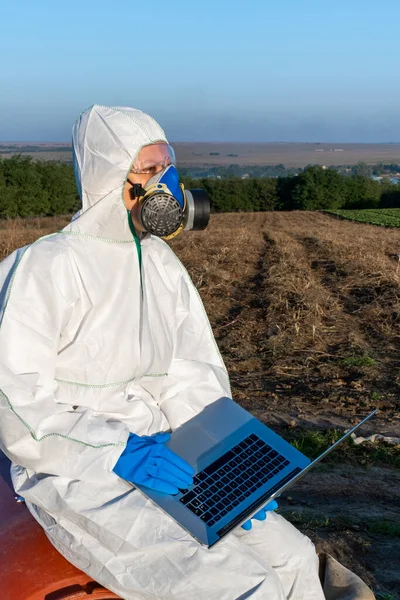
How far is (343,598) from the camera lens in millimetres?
2221

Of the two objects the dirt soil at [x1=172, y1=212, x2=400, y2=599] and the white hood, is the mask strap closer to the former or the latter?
the white hood

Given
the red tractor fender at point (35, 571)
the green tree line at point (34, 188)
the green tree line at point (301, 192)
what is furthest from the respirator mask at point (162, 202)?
the green tree line at point (301, 192)

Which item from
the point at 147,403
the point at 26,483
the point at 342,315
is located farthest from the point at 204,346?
the point at 342,315

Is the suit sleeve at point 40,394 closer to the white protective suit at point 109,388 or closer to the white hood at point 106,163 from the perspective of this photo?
the white protective suit at point 109,388

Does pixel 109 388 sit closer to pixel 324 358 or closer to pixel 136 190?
pixel 136 190

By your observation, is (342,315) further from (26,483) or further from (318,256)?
(26,483)

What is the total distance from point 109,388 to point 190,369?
1.54 ft

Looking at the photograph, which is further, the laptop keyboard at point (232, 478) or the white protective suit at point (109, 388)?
the laptop keyboard at point (232, 478)

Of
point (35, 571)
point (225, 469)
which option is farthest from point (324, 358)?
point (35, 571)

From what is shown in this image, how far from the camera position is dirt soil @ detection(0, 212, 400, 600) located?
10.3 feet

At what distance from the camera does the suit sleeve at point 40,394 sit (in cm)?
181

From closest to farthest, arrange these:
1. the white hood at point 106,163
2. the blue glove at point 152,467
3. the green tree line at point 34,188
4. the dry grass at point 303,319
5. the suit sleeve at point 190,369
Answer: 1. the blue glove at point 152,467
2. the white hood at point 106,163
3. the suit sleeve at point 190,369
4. the dry grass at point 303,319
5. the green tree line at point 34,188

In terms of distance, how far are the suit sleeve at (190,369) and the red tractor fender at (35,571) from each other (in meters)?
0.65

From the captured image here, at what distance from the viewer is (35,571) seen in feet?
6.15
